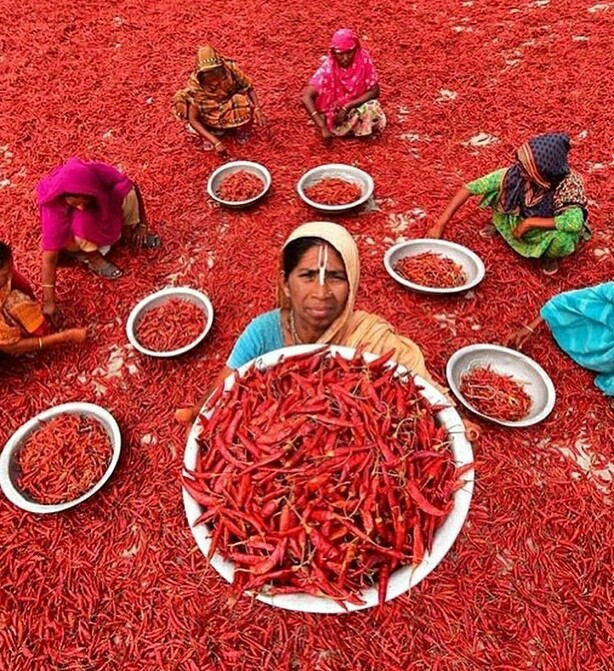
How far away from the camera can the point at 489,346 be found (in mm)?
3383

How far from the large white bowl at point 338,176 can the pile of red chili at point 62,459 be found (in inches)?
99.0

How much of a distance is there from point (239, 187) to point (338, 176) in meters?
0.91

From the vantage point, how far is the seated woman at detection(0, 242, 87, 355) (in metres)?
3.22

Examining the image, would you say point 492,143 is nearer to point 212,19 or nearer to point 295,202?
point 295,202

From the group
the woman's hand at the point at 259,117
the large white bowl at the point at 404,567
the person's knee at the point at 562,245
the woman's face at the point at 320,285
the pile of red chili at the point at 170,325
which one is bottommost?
the pile of red chili at the point at 170,325

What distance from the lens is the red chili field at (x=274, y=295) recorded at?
2.50 metres

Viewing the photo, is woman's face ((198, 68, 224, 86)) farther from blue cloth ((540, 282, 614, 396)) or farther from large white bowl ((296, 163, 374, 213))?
blue cloth ((540, 282, 614, 396))

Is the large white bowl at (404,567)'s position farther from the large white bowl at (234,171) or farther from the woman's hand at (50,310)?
the large white bowl at (234,171)

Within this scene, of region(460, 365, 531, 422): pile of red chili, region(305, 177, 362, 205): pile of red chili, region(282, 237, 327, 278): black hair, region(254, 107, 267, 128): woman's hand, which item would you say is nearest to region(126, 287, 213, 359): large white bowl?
region(305, 177, 362, 205): pile of red chili

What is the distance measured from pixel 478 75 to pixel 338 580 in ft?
20.2

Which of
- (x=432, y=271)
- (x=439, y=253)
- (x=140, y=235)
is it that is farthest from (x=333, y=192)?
(x=140, y=235)

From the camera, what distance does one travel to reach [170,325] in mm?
3701

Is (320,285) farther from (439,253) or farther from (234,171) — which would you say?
(234,171)

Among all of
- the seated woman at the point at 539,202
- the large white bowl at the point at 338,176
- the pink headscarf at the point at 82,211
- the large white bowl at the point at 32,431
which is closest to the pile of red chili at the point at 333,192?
the large white bowl at the point at 338,176
